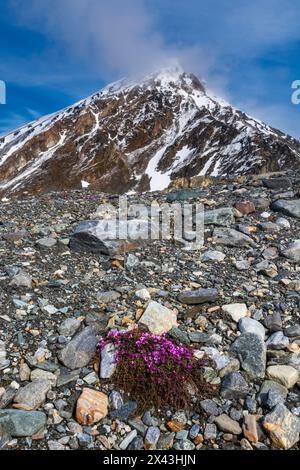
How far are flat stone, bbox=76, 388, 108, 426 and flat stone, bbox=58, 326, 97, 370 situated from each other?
545 millimetres

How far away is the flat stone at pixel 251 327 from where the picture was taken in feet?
19.8

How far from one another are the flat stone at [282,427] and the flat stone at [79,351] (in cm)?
253

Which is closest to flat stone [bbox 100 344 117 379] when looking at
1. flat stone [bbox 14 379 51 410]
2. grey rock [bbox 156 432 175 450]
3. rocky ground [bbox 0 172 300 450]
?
rocky ground [bbox 0 172 300 450]

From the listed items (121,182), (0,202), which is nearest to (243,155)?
(121,182)

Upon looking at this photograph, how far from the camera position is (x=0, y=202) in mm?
14195

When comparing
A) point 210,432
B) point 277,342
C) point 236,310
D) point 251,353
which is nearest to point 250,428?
point 210,432

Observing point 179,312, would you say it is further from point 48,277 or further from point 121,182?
point 121,182

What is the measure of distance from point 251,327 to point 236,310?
1.54 feet

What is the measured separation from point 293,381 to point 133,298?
296 cm

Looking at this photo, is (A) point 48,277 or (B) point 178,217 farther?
(B) point 178,217

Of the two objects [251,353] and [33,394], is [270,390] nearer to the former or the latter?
[251,353]

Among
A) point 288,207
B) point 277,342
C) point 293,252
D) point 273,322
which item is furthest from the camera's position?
point 288,207

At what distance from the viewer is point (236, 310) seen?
21.4ft

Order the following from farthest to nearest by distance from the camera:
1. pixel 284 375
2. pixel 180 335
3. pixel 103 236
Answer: pixel 103 236, pixel 180 335, pixel 284 375
